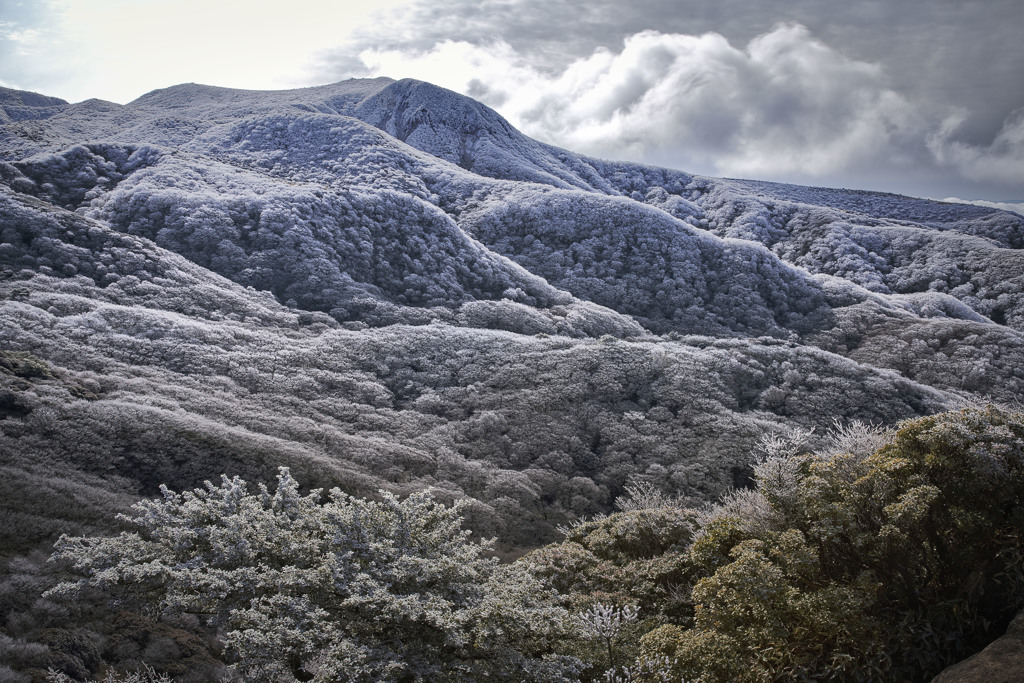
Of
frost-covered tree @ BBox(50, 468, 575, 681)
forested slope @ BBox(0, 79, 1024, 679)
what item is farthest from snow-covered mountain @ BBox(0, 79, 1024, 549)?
frost-covered tree @ BBox(50, 468, 575, 681)

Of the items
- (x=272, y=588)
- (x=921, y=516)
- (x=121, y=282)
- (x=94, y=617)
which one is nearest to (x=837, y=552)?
(x=921, y=516)

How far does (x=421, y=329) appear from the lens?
35250mm

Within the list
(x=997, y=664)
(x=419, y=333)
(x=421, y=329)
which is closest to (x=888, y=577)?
(x=997, y=664)

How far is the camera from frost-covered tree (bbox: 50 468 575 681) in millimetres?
8625

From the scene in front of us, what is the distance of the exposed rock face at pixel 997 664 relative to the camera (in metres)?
6.48

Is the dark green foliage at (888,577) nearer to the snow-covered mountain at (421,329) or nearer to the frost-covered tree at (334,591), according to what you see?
the frost-covered tree at (334,591)

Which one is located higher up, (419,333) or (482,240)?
(482,240)

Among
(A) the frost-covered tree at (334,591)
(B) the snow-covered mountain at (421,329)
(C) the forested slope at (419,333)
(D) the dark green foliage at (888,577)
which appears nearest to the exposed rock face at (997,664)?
(D) the dark green foliage at (888,577)

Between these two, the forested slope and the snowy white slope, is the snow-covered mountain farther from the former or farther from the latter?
the snowy white slope

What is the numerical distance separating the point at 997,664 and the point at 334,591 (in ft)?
32.1

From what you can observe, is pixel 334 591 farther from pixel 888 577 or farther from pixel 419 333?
pixel 419 333

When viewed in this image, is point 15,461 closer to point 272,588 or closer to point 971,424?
point 272,588

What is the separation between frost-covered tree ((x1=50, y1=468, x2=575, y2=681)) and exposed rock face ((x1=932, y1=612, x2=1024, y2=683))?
553cm

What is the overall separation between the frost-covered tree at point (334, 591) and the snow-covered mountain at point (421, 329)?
4.04m
